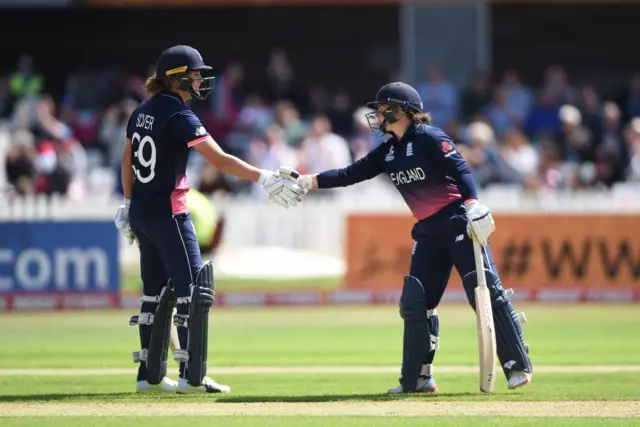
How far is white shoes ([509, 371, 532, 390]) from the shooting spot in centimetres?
923

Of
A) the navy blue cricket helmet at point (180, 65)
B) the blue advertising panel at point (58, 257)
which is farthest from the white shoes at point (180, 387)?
the blue advertising panel at point (58, 257)

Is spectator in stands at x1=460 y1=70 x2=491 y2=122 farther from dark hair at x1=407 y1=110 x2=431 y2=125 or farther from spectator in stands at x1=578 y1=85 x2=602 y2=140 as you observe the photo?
dark hair at x1=407 y1=110 x2=431 y2=125

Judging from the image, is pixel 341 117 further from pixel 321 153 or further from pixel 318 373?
pixel 318 373

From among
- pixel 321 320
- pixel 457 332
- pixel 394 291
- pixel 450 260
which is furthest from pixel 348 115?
pixel 450 260

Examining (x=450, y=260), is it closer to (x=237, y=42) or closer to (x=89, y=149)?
(x=89, y=149)

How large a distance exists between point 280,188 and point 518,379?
205 centimetres

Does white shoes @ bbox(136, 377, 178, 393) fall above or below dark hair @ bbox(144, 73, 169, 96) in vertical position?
below

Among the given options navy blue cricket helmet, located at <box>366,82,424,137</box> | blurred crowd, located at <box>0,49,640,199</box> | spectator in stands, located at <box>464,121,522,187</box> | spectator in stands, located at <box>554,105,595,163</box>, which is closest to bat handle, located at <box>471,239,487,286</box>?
navy blue cricket helmet, located at <box>366,82,424,137</box>

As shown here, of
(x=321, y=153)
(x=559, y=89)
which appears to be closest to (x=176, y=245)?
(x=321, y=153)

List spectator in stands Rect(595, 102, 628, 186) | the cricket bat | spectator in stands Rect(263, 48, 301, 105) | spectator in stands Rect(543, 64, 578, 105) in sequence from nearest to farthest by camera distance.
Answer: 1. the cricket bat
2. spectator in stands Rect(595, 102, 628, 186)
3. spectator in stands Rect(543, 64, 578, 105)
4. spectator in stands Rect(263, 48, 301, 105)

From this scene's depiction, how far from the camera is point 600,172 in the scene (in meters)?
21.8

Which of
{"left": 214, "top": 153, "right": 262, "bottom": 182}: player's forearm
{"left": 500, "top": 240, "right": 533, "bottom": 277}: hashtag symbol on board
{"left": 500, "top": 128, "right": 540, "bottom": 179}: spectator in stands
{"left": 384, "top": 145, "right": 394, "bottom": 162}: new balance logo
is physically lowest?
{"left": 500, "top": 240, "right": 533, "bottom": 277}: hashtag symbol on board

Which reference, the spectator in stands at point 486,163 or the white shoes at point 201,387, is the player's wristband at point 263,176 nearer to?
the white shoes at point 201,387

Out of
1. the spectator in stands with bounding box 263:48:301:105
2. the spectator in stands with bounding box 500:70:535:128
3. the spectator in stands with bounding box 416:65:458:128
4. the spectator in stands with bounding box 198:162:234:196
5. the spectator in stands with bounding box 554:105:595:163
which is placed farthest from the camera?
the spectator in stands with bounding box 263:48:301:105
